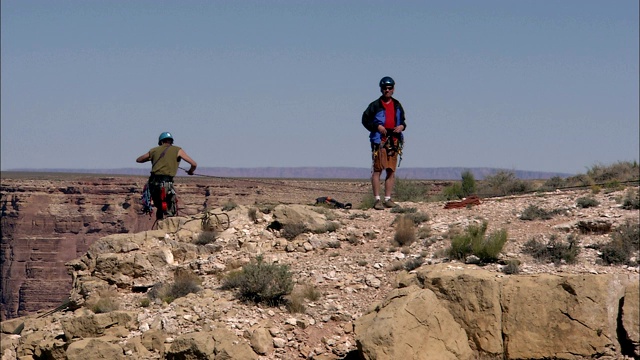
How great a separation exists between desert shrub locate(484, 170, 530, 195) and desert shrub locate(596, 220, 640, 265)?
801cm

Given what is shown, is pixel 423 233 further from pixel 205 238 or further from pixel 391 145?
pixel 205 238

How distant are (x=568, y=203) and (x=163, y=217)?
686 centimetres

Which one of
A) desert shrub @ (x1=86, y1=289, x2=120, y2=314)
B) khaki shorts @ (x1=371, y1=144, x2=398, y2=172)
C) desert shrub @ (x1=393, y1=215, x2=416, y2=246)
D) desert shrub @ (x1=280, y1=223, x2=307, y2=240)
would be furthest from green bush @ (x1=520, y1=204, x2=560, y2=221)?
desert shrub @ (x1=86, y1=289, x2=120, y2=314)

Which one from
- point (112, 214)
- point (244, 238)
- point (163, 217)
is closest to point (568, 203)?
point (244, 238)

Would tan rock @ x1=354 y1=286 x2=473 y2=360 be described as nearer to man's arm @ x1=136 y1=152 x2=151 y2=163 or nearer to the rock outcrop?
the rock outcrop

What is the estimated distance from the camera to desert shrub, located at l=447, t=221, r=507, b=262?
1360 cm

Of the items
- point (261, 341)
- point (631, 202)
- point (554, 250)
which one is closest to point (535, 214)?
point (631, 202)

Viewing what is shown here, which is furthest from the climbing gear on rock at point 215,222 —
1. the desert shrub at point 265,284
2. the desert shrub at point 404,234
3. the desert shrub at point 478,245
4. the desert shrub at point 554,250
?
the desert shrub at point 554,250

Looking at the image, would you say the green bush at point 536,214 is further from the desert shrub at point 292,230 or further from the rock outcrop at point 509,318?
the rock outcrop at point 509,318

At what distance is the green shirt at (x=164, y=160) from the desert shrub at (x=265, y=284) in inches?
143

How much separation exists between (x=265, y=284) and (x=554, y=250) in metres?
4.00

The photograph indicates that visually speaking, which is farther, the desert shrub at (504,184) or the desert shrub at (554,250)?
the desert shrub at (504,184)

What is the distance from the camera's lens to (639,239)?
13.7 m

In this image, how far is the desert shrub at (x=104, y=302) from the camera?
1395 cm
